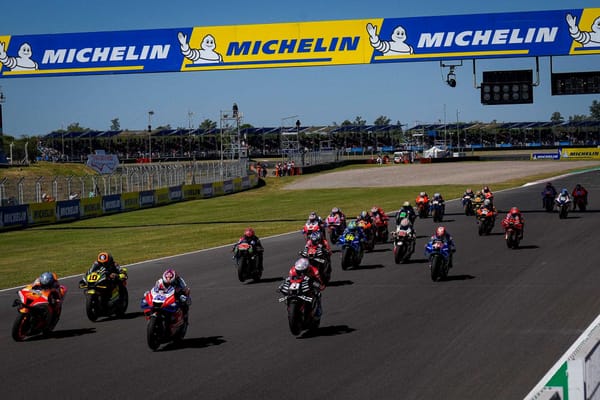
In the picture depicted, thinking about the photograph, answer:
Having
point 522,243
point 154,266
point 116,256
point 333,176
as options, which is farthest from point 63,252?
point 333,176

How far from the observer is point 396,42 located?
30.5 meters

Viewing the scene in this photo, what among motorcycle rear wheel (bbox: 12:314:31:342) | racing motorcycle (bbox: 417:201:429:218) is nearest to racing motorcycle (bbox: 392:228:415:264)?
motorcycle rear wheel (bbox: 12:314:31:342)

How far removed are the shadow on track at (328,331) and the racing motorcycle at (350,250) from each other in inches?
285

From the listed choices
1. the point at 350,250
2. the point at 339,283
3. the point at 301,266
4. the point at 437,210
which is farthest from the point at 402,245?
the point at 437,210

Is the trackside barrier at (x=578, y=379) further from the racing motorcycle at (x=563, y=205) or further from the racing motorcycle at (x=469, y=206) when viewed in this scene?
the racing motorcycle at (x=469, y=206)

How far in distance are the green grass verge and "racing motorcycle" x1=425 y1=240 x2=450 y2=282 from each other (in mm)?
7908

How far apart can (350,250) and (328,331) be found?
7.66 metres

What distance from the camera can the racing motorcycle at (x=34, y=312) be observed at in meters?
13.9

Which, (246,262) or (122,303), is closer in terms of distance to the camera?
(122,303)

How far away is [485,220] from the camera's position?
28.7 metres

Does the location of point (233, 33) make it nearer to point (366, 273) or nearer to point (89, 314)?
point (366, 273)

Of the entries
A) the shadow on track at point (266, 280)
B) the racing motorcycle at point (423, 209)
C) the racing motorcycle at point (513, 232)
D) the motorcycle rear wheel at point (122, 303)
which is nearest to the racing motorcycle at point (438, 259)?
the shadow on track at point (266, 280)

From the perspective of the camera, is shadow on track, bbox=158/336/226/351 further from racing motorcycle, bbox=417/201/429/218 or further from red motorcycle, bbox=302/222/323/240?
racing motorcycle, bbox=417/201/429/218

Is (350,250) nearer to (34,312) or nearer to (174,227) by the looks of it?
(34,312)
